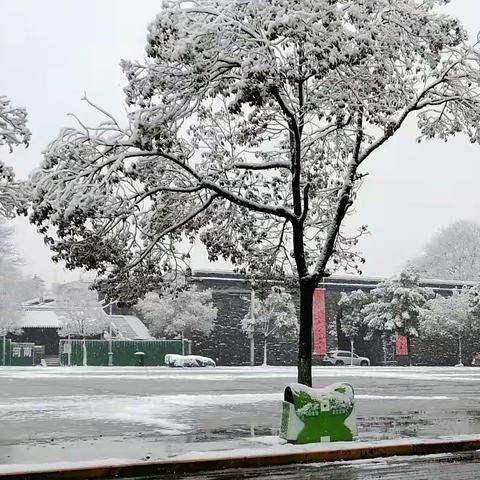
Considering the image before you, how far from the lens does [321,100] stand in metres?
14.1

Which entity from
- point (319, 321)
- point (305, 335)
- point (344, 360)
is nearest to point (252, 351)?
point (319, 321)

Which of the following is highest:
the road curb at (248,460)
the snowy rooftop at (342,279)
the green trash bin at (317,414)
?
the snowy rooftop at (342,279)

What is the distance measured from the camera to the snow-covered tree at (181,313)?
63.8 metres

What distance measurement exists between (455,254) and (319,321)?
33093 millimetres

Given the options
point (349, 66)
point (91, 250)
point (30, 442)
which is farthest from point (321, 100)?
Answer: point (30, 442)

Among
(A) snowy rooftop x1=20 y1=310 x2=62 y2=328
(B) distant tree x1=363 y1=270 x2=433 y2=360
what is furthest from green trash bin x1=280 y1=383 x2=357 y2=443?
(A) snowy rooftop x1=20 y1=310 x2=62 y2=328

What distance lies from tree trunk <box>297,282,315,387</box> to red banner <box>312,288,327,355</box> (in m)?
50.5

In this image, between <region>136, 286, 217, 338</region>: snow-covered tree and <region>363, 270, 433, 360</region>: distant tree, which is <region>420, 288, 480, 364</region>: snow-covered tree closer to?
<region>363, 270, 433, 360</region>: distant tree

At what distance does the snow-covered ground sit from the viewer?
1311cm

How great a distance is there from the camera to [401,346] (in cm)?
6825

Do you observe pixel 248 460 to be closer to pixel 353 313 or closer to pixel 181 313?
pixel 181 313

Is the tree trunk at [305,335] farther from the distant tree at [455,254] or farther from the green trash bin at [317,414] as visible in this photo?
the distant tree at [455,254]

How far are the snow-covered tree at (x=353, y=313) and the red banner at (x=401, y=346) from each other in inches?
130

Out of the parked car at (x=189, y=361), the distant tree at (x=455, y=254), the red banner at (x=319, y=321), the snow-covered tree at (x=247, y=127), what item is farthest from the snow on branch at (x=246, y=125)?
the distant tree at (x=455, y=254)
